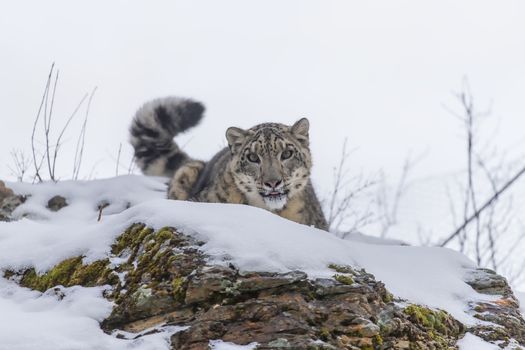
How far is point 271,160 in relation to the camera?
6.06 m

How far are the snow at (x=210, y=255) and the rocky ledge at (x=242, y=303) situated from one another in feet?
0.26

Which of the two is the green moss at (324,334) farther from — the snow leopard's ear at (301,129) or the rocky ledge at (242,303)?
the snow leopard's ear at (301,129)

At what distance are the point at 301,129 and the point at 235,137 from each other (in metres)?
0.58

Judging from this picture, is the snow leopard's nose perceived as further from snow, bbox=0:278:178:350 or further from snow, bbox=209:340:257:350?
snow, bbox=209:340:257:350

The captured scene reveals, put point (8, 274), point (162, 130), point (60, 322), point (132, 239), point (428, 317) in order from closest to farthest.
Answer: point (60, 322)
point (428, 317)
point (132, 239)
point (8, 274)
point (162, 130)

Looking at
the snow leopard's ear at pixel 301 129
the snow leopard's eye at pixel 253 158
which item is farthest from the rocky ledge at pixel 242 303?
the snow leopard's ear at pixel 301 129

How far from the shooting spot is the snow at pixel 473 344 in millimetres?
4066

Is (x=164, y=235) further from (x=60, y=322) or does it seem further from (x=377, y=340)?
(x=377, y=340)

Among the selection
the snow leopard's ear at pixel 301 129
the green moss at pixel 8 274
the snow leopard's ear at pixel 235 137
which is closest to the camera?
the green moss at pixel 8 274

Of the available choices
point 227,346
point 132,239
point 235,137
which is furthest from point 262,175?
point 227,346

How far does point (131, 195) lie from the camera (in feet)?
25.3

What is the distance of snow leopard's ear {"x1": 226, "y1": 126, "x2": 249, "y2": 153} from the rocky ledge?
233cm

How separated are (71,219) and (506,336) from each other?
4.18 meters

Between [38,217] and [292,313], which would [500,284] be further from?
[38,217]
